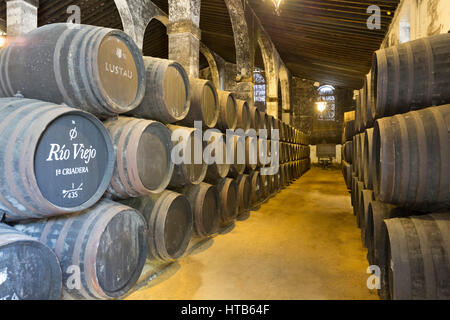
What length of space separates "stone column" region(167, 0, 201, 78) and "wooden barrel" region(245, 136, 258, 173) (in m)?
1.61

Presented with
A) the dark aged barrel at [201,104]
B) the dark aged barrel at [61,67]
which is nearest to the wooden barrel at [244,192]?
the dark aged barrel at [201,104]

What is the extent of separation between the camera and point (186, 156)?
10.8ft

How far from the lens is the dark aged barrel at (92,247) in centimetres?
187

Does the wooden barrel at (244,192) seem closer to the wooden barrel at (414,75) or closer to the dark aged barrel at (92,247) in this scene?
the wooden barrel at (414,75)

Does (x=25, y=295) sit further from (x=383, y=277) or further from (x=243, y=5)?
(x=243, y=5)

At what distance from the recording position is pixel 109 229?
208 cm

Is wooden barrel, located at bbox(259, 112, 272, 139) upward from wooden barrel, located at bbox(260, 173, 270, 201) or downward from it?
upward

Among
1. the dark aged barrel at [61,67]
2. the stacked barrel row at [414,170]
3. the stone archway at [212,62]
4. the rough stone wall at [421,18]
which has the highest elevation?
the stone archway at [212,62]

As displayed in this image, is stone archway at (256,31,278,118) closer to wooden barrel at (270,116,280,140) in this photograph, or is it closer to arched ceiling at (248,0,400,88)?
arched ceiling at (248,0,400,88)

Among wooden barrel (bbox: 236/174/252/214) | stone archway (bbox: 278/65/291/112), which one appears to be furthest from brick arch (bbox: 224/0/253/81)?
stone archway (bbox: 278/65/291/112)

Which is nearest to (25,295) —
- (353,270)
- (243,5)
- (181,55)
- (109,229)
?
(109,229)

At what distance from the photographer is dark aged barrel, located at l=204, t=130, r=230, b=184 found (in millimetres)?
3982

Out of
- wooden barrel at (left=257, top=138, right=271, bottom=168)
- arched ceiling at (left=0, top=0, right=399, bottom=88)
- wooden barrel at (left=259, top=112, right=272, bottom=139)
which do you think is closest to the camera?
wooden barrel at (left=257, top=138, right=271, bottom=168)

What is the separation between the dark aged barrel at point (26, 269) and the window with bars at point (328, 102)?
20752mm
